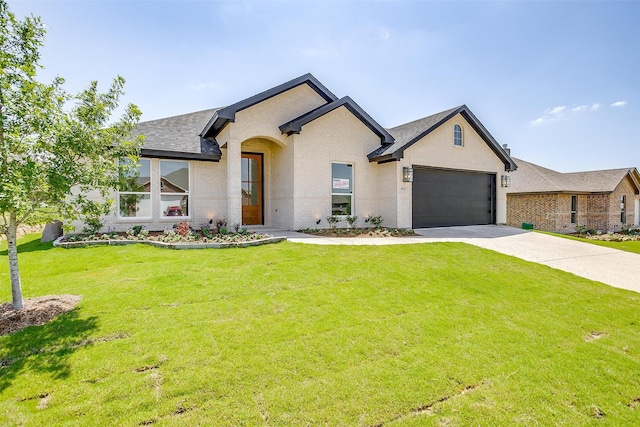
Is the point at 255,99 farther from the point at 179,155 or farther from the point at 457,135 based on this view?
the point at 457,135

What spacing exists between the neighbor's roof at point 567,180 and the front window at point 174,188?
69.8 feet

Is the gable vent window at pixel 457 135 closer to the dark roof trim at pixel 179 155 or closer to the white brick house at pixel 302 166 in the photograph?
the white brick house at pixel 302 166

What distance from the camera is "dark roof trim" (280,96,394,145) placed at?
1149 centimetres

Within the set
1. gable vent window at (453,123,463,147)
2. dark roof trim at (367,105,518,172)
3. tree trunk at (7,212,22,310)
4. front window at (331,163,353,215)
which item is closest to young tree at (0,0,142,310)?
tree trunk at (7,212,22,310)

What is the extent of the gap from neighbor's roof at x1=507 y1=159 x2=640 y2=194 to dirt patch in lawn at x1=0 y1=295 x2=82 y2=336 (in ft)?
79.5

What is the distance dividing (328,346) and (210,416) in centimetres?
145

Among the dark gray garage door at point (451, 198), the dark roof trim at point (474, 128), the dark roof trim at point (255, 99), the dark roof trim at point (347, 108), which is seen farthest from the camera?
the dark gray garage door at point (451, 198)

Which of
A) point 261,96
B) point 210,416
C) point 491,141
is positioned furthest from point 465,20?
point 210,416

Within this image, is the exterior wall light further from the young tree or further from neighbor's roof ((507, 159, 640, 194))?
neighbor's roof ((507, 159, 640, 194))

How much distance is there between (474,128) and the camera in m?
14.8

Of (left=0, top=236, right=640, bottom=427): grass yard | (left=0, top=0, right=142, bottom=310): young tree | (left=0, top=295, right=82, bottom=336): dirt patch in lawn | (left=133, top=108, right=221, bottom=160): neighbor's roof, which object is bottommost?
(left=0, top=236, right=640, bottom=427): grass yard

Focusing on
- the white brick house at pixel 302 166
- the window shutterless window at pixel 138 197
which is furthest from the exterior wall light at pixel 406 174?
the window shutterless window at pixel 138 197

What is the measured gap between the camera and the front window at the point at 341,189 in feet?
41.8

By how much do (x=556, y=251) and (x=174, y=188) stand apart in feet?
43.7
